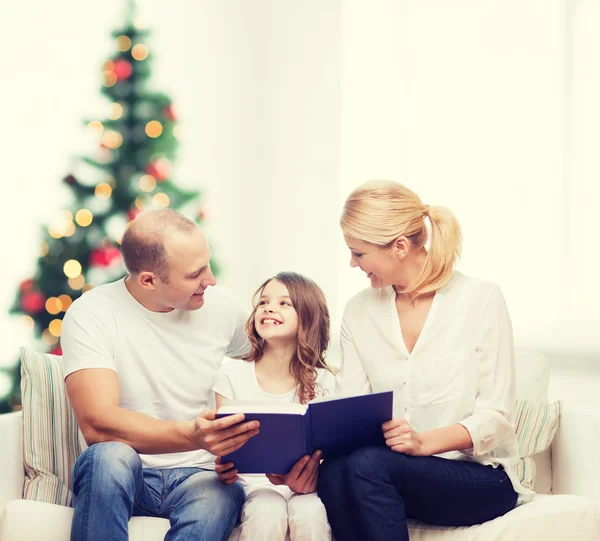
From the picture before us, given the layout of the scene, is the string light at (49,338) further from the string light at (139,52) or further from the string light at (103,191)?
the string light at (139,52)

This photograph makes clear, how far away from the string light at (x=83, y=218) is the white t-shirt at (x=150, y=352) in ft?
4.05

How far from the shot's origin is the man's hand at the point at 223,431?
1560mm

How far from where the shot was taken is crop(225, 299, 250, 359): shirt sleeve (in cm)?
229

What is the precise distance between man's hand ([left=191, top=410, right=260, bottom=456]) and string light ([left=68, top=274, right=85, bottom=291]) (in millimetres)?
1785

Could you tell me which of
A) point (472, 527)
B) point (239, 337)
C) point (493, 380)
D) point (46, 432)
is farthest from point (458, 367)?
point (46, 432)

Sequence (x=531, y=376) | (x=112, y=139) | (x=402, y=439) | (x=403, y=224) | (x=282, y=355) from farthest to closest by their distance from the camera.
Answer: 1. (x=112, y=139)
2. (x=531, y=376)
3. (x=282, y=355)
4. (x=403, y=224)
5. (x=402, y=439)

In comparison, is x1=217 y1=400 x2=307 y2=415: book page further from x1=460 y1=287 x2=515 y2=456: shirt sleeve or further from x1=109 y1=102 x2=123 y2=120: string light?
x1=109 y1=102 x2=123 y2=120: string light

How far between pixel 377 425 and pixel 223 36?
124 inches

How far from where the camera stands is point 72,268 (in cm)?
326

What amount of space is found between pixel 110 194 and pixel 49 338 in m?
A: 0.67

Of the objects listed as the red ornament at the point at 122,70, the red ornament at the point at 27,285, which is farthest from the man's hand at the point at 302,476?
the red ornament at the point at 122,70

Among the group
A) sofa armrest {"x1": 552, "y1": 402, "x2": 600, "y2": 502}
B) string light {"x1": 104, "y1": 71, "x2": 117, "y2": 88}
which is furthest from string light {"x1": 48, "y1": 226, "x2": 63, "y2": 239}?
sofa armrest {"x1": 552, "y1": 402, "x2": 600, "y2": 502}

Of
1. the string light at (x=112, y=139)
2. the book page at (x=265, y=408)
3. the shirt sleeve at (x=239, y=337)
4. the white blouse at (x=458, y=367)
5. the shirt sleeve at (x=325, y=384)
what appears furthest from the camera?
the string light at (x=112, y=139)

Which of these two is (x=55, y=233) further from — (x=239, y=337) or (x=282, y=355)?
(x=282, y=355)
